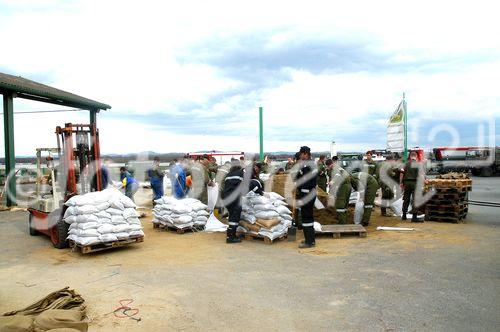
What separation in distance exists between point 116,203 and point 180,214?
2192 mm

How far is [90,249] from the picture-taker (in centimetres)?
750

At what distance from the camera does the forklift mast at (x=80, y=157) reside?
28.5 feet

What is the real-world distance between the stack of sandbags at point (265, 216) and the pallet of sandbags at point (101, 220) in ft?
7.66

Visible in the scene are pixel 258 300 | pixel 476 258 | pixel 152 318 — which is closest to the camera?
pixel 152 318

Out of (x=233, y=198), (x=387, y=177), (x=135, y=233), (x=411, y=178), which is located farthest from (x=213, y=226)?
(x=387, y=177)

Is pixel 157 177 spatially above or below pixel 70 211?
above

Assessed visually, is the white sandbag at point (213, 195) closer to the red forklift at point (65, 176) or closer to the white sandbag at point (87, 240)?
the red forklift at point (65, 176)

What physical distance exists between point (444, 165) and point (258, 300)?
31336 millimetres

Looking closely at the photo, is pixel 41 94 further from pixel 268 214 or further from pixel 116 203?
pixel 268 214

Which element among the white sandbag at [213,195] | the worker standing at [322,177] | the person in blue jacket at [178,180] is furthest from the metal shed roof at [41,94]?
the worker standing at [322,177]

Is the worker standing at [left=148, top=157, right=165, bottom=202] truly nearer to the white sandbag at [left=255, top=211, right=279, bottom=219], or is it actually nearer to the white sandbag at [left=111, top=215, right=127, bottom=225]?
the white sandbag at [left=111, top=215, right=127, bottom=225]

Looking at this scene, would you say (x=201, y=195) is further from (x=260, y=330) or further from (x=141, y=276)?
(x=260, y=330)

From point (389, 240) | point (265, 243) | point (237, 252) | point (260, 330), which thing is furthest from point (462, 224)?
point (260, 330)

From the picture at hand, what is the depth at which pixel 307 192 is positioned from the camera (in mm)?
8203
